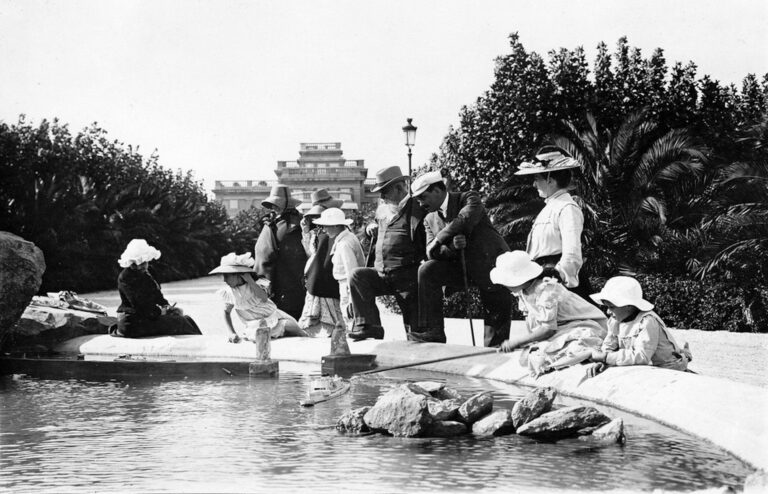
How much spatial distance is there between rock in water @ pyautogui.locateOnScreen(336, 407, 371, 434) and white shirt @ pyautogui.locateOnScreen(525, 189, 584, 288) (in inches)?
89.1

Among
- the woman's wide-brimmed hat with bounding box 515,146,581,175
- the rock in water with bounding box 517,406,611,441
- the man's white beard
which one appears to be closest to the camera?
the rock in water with bounding box 517,406,611,441

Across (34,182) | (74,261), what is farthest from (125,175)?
(34,182)

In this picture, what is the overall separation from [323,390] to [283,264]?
4.85m

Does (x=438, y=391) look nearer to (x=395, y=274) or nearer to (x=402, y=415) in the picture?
(x=402, y=415)

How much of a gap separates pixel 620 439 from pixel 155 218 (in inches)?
1223

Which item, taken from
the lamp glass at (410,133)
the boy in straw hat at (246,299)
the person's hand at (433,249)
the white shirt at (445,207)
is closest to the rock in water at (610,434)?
the person's hand at (433,249)

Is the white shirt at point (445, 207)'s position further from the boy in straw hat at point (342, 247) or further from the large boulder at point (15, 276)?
the large boulder at point (15, 276)

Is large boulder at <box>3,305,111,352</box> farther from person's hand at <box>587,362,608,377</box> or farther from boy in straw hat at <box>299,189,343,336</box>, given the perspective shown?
person's hand at <box>587,362,608,377</box>

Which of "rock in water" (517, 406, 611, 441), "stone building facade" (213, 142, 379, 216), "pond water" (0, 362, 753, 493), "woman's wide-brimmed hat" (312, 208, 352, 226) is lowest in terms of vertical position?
"pond water" (0, 362, 753, 493)

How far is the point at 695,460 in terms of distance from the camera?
410 centimetres

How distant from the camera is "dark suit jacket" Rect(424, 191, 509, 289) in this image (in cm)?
766

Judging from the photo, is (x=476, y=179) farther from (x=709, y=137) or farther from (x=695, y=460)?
(x=695, y=460)

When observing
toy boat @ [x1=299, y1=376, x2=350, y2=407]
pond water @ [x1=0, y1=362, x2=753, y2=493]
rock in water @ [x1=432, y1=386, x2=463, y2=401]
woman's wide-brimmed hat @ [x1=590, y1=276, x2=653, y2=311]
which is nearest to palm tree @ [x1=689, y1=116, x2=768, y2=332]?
woman's wide-brimmed hat @ [x1=590, y1=276, x2=653, y2=311]

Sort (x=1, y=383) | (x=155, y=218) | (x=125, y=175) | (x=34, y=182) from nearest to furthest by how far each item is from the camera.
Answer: (x=1, y=383)
(x=34, y=182)
(x=155, y=218)
(x=125, y=175)
